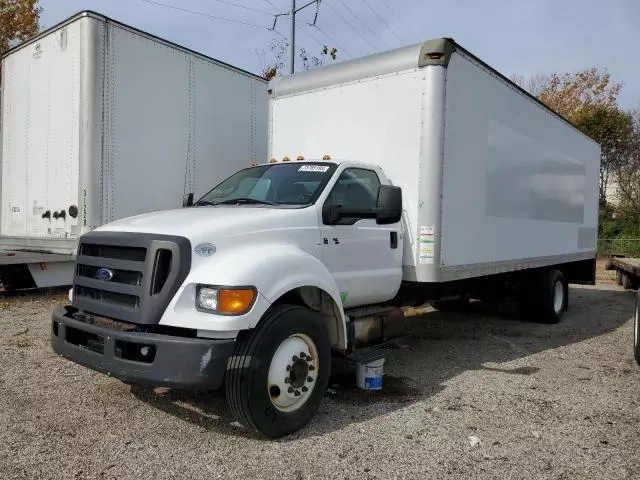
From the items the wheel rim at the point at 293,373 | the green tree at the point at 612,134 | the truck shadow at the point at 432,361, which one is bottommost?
the truck shadow at the point at 432,361

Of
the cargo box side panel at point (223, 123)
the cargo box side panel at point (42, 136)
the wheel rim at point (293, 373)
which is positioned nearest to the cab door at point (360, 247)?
the wheel rim at point (293, 373)

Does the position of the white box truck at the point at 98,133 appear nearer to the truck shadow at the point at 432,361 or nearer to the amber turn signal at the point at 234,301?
the truck shadow at the point at 432,361

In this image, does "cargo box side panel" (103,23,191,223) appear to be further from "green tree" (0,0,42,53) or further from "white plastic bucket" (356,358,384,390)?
"green tree" (0,0,42,53)

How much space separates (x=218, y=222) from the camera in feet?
12.8

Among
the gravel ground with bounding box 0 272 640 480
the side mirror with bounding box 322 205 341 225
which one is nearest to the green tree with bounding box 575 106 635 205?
the gravel ground with bounding box 0 272 640 480

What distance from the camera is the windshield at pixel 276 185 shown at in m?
4.69

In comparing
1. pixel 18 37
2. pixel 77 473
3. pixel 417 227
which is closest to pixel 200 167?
pixel 417 227

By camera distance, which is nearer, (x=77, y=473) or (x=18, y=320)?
(x=77, y=473)

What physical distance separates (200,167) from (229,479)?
6.08 meters

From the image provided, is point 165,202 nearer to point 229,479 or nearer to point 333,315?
point 333,315

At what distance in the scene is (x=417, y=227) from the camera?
17.3 feet

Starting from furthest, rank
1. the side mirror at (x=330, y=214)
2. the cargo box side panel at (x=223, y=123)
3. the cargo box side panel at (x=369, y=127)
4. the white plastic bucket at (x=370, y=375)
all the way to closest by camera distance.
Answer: the cargo box side panel at (x=223, y=123) → the cargo box side panel at (x=369, y=127) → the white plastic bucket at (x=370, y=375) → the side mirror at (x=330, y=214)

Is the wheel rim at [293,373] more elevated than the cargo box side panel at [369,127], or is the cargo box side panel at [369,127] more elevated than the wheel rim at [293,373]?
the cargo box side panel at [369,127]

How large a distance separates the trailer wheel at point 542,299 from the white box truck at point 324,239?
1.67ft
